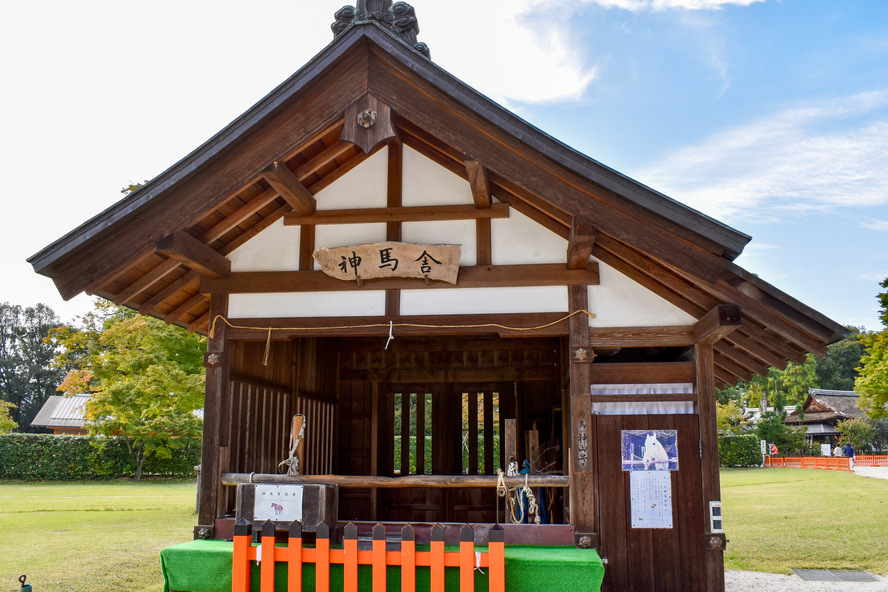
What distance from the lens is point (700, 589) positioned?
230 inches

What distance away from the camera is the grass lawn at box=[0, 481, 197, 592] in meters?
8.47

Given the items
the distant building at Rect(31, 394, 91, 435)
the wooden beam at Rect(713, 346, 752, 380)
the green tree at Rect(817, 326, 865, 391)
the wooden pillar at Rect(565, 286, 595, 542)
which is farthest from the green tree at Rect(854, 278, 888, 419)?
the green tree at Rect(817, 326, 865, 391)

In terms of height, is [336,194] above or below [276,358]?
above

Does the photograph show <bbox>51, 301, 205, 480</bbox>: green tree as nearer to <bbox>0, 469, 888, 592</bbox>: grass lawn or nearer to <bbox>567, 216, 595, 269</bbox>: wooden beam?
<bbox>0, 469, 888, 592</bbox>: grass lawn

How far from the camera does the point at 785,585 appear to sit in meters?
8.55

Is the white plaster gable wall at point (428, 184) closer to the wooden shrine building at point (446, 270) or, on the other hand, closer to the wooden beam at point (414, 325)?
the wooden shrine building at point (446, 270)

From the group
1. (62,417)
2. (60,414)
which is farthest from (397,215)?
(60,414)

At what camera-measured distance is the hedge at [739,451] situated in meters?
34.4

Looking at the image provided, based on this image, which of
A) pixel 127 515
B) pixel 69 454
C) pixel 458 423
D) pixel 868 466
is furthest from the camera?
pixel 868 466

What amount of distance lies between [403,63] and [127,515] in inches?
530

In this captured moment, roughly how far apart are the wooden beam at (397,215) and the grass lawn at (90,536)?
498 centimetres

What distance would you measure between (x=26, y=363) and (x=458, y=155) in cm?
5366

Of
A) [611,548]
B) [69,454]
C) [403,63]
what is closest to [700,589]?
[611,548]

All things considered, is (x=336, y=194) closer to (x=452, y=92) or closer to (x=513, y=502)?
(x=452, y=92)
